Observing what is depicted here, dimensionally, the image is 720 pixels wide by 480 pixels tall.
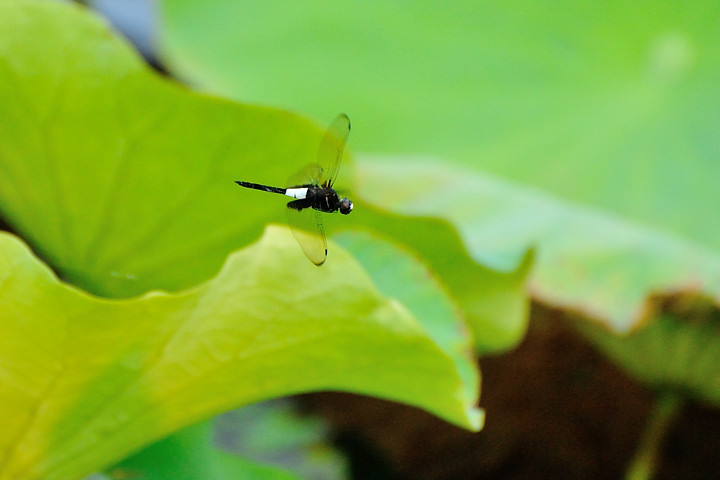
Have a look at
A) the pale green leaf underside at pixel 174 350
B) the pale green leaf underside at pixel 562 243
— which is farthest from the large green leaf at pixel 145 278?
the pale green leaf underside at pixel 562 243

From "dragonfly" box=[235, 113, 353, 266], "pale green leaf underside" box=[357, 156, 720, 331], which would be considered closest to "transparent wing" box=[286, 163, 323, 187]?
"dragonfly" box=[235, 113, 353, 266]

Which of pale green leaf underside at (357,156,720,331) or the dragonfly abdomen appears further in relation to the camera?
pale green leaf underside at (357,156,720,331)

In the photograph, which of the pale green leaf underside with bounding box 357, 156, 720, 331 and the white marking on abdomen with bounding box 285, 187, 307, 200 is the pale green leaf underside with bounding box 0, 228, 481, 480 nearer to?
the white marking on abdomen with bounding box 285, 187, 307, 200


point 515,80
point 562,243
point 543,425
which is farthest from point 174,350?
point 515,80

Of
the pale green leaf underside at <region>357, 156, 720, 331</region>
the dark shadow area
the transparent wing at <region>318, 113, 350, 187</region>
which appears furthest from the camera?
the dark shadow area

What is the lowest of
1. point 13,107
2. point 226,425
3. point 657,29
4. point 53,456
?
Result: point 226,425

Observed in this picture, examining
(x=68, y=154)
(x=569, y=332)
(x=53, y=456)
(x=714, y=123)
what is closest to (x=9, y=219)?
(x=68, y=154)

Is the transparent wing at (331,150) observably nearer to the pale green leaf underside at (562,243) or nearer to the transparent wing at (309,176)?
the transparent wing at (309,176)

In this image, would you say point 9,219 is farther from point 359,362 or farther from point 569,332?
point 569,332
